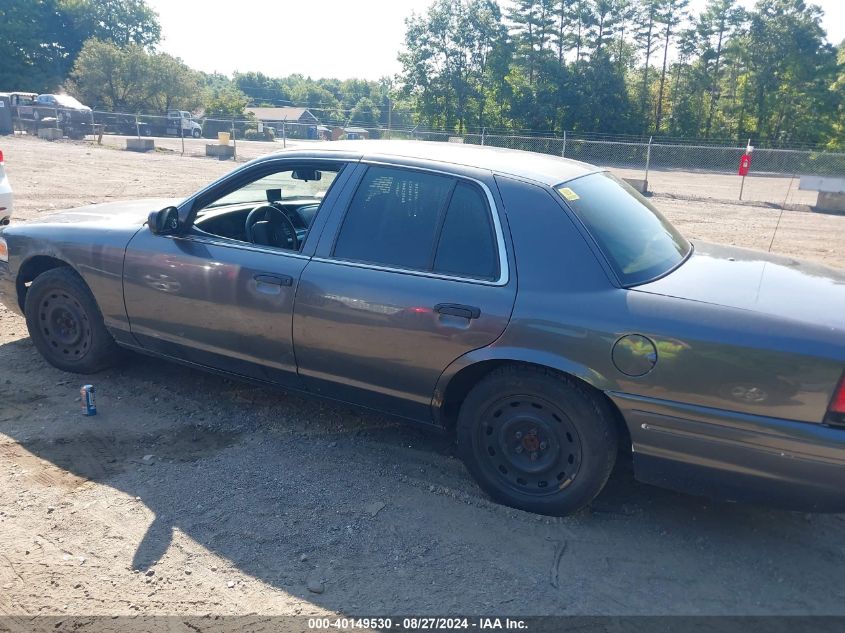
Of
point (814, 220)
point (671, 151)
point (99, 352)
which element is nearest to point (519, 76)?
point (671, 151)

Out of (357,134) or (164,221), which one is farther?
(357,134)

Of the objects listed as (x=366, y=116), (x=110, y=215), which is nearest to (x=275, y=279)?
(x=110, y=215)

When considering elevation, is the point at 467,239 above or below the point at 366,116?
below

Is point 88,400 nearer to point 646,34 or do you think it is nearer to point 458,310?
point 458,310

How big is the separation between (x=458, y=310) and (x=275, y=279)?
1109 mm

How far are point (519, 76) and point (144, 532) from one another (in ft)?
150

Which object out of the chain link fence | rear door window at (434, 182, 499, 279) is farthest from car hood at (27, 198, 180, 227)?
the chain link fence

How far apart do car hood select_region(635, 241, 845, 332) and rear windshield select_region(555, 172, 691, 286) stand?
9 cm

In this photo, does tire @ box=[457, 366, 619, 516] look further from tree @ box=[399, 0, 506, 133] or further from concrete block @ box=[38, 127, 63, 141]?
tree @ box=[399, 0, 506, 133]

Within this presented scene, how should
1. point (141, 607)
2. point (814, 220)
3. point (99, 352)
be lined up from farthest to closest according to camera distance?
1. point (814, 220)
2. point (99, 352)
3. point (141, 607)

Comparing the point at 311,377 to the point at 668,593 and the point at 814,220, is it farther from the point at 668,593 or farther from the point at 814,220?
the point at 814,220

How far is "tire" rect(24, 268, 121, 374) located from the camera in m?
4.63

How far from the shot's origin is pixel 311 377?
3.86m

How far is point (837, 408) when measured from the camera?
2721 mm
